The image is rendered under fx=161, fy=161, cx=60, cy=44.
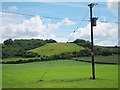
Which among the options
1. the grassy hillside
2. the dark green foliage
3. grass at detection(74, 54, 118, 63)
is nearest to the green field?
grass at detection(74, 54, 118, 63)

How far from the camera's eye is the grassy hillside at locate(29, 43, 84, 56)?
54713 millimetres

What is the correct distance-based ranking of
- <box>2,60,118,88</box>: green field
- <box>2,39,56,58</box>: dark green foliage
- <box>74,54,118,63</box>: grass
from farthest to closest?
<box>2,39,56,58</box>: dark green foliage < <box>74,54,118,63</box>: grass < <box>2,60,118,88</box>: green field

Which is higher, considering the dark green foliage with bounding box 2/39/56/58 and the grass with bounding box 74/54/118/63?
the dark green foliage with bounding box 2/39/56/58

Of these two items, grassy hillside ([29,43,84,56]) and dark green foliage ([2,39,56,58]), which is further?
dark green foliage ([2,39,56,58])

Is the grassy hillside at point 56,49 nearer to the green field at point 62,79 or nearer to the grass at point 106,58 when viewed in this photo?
the grass at point 106,58

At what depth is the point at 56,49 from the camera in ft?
188

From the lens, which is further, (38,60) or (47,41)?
(47,41)

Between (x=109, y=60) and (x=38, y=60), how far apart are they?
21526mm

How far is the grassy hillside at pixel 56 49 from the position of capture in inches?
2154

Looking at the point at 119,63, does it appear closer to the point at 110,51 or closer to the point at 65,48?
the point at 110,51

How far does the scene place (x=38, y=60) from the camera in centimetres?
5028

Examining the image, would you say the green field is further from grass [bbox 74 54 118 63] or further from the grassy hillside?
the grassy hillside

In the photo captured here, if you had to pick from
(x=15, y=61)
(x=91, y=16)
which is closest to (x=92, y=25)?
(x=91, y=16)

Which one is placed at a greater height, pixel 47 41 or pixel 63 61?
pixel 47 41
